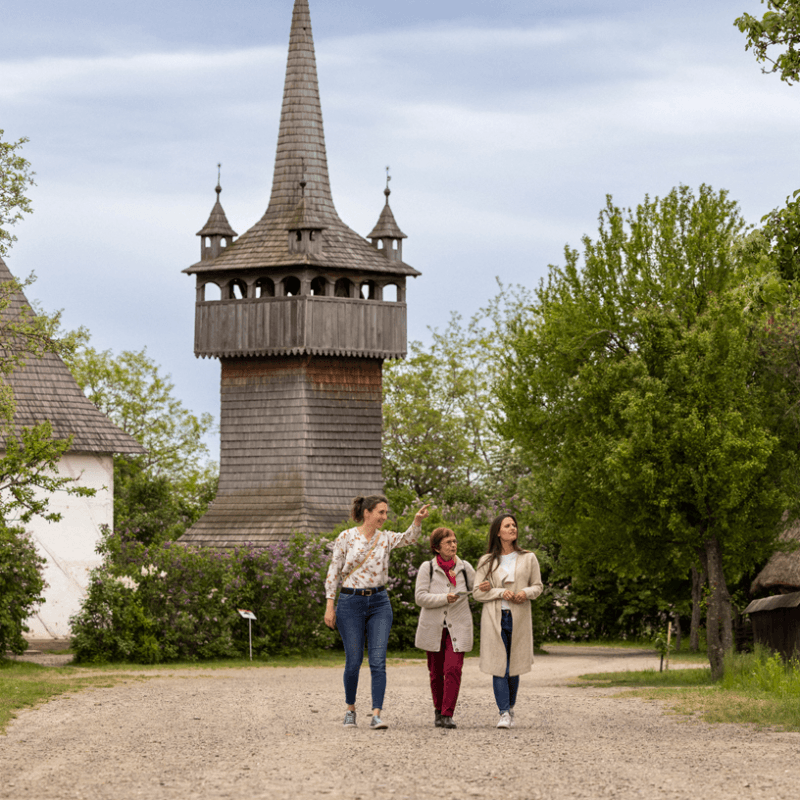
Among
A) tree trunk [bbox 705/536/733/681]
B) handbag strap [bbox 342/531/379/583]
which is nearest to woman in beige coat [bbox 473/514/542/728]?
handbag strap [bbox 342/531/379/583]

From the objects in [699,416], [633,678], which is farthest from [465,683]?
[699,416]

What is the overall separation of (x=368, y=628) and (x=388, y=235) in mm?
31168

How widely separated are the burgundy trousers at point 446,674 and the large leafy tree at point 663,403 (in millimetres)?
6238

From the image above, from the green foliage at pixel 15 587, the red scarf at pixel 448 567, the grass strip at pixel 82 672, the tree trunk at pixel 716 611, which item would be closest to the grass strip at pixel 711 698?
the tree trunk at pixel 716 611

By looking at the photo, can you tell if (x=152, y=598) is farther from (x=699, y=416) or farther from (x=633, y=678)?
(x=699, y=416)

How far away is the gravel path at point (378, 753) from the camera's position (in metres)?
8.70

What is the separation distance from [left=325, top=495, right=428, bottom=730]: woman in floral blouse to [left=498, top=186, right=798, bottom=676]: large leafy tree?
6.26 m

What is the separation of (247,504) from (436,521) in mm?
9756

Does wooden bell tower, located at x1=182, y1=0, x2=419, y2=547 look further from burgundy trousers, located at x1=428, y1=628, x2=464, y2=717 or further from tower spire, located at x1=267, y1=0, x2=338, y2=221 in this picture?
burgundy trousers, located at x1=428, y1=628, x2=464, y2=717

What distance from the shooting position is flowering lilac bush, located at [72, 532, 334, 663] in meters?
25.2

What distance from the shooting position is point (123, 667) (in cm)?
2388

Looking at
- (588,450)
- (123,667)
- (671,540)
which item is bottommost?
(123,667)

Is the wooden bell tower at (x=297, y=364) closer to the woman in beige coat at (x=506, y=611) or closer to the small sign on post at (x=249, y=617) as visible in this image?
the small sign on post at (x=249, y=617)

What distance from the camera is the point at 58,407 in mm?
32594
